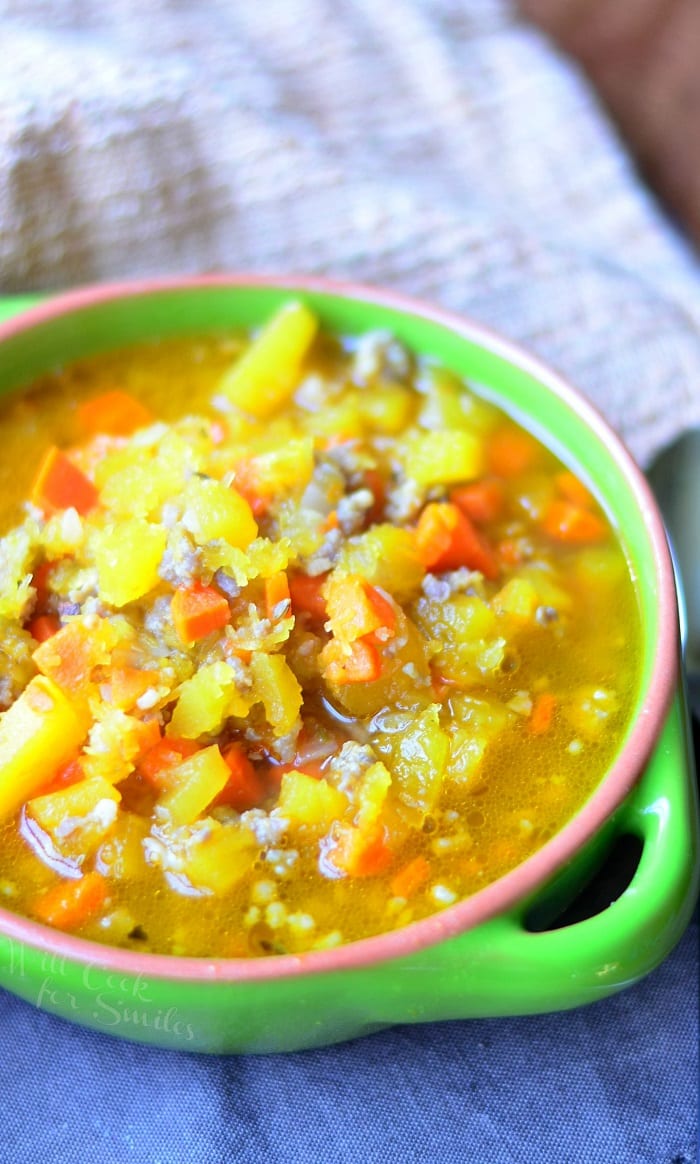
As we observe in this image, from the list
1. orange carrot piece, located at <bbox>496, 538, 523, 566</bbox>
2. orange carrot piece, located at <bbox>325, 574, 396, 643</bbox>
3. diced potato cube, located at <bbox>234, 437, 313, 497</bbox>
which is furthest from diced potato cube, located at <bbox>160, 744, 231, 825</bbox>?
orange carrot piece, located at <bbox>496, 538, 523, 566</bbox>

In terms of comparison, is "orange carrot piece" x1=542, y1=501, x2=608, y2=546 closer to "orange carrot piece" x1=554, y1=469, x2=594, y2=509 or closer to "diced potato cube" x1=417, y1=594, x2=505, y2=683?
"orange carrot piece" x1=554, y1=469, x2=594, y2=509

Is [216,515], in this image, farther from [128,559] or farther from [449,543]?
[449,543]

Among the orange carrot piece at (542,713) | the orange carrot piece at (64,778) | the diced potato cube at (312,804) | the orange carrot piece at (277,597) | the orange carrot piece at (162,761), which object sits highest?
the orange carrot piece at (64,778)

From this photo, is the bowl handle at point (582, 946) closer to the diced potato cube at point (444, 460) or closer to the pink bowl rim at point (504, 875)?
the pink bowl rim at point (504, 875)

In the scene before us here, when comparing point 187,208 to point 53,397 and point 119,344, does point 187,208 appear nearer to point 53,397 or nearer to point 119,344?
point 119,344

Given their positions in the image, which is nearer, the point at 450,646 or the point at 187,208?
the point at 450,646

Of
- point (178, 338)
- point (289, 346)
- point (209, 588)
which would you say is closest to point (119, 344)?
point (178, 338)

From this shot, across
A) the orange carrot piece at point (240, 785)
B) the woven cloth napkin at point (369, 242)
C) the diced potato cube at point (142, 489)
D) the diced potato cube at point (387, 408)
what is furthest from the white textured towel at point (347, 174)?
the orange carrot piece at point (240, 785)
